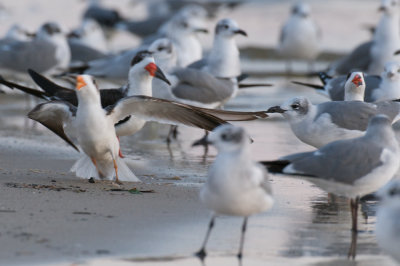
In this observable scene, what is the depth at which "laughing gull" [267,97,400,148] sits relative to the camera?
7.06m

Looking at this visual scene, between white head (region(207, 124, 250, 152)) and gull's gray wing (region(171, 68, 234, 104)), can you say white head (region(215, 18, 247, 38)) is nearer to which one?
gull's gray wing (region(171, 68, 234, 104))

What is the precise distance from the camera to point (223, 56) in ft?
36.4

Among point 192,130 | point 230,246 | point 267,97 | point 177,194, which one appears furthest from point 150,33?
point 230,246

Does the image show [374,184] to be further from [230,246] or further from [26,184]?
[26,184]

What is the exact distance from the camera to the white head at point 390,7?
13.0 m

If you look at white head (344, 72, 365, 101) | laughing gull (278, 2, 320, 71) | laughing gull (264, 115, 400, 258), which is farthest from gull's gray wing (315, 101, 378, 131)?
laughing gull (278, 2, 320, 71)

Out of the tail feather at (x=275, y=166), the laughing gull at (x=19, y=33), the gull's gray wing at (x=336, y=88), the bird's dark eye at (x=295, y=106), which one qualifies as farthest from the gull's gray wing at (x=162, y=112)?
the laughing gull at (x=19, y=33)

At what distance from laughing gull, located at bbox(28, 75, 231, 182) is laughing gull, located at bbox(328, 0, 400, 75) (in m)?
6.11

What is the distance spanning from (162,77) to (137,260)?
3.57 m

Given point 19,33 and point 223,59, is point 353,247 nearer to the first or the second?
point 223,59

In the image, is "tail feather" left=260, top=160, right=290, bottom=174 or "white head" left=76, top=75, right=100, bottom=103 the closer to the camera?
"tail feather" left=260, top=160, right=290, bottom=174

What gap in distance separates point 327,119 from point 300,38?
10.7 meters

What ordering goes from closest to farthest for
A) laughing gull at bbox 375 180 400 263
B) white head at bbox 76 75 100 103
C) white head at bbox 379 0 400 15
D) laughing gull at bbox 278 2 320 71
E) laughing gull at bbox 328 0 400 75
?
laughing gull at bbox 375 180 400 263, white head at bbox 76 75 100 103, laughing gull at bbox 328 0 400 75, white head at bbox 379 0 400 15, laughing gull at bbox 278 2 320 71

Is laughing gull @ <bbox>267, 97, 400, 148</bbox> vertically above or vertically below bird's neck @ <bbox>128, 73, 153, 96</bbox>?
below
